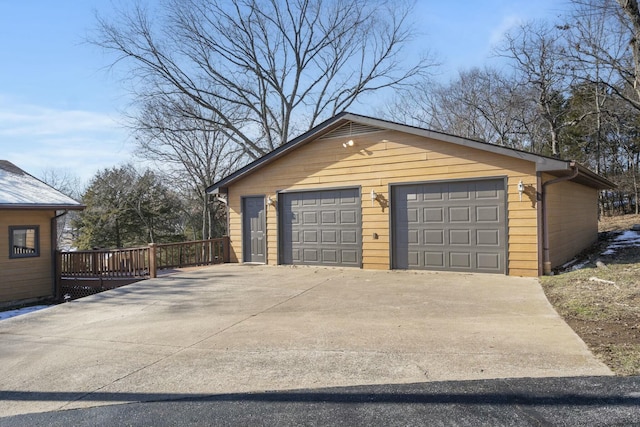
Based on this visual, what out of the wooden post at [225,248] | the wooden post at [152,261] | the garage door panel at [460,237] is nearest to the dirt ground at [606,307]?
the garage door panel at [460,237]

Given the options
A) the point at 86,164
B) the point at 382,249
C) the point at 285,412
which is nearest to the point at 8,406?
the point at 285,412

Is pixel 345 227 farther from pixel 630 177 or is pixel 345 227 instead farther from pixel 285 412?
pixel 630 177

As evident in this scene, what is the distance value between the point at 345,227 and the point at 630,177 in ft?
62.9

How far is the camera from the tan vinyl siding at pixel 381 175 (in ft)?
27.9

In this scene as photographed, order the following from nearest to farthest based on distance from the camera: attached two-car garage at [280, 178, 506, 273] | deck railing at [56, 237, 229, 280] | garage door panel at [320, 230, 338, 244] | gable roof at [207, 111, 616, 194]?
gable roof at [207, 111, 616, 194] < attached two-car garage at [280, 178, 506, 273] < garage door panel at [320, 230, 338, 244] < deck railing at [56, 237, 229, 280]

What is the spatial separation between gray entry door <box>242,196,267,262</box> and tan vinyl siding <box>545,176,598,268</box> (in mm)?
7329

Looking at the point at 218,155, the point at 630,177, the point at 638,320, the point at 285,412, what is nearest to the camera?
the point at 285,412

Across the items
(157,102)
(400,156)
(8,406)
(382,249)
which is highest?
(157,102)

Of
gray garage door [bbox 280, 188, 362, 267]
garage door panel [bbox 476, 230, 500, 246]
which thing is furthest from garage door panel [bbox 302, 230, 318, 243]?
garage door panel [bbox 476, 230, 500, 246]

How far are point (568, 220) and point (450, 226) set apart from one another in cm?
379

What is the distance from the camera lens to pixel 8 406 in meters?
3.38

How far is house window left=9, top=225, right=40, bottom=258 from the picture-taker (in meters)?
12.2

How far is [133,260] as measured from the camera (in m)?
11.1

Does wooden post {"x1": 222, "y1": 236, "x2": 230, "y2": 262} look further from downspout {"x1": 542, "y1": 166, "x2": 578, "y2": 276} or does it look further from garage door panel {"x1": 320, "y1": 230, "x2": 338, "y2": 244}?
downspout {"x1": 542, "y1": 166, "x2": 578, "y2": 276}
